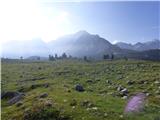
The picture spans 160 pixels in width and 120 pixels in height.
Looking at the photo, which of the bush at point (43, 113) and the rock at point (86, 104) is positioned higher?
the rock at point (86, 104)

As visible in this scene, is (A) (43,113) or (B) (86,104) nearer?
(A) (43,113)

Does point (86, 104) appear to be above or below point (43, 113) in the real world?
above

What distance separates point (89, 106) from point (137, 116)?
221 inches

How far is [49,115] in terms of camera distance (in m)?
28.2

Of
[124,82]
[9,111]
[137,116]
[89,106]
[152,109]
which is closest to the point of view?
[137,116]

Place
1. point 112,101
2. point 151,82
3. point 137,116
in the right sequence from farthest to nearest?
point 151,82
point 112,101
point 137,116

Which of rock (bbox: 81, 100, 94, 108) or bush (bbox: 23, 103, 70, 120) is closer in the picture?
bush (bbox: 23, 103, 70, 120)

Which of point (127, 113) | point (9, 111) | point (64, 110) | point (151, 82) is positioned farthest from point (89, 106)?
point (151, 82)

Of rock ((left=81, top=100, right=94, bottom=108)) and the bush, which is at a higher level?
rock ((left=81, top=100, right=94, bottom=108))

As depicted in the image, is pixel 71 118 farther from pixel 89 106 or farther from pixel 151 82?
pixel 151 82

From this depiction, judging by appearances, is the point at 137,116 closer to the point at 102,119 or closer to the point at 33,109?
the point at 102,119

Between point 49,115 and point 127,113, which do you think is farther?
point 49,115

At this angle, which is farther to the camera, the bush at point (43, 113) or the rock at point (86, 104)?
the rock at point (86, 104)

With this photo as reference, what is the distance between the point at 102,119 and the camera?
25.8 m
